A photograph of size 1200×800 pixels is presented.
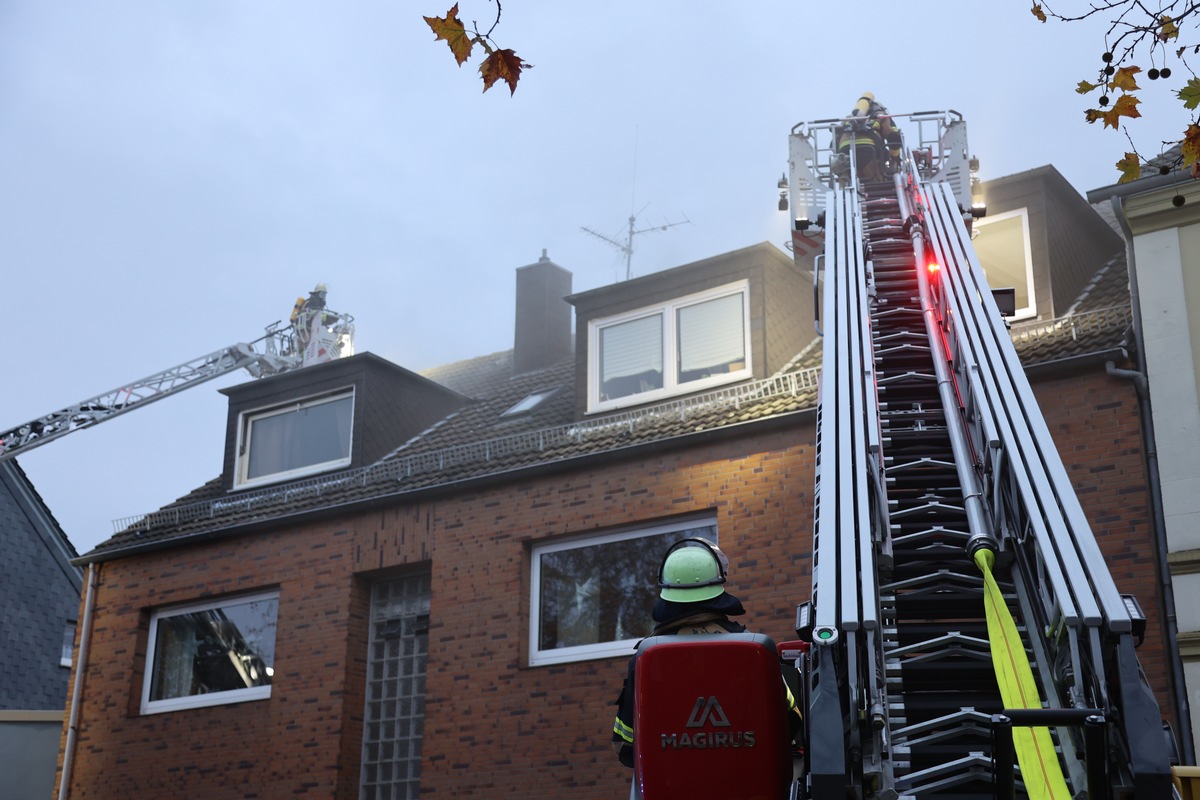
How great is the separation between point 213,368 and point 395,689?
1491cm

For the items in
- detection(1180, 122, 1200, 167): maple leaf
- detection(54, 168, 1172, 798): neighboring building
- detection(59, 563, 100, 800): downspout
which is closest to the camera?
detection(1180, 122, 1200, 167): maple leaf

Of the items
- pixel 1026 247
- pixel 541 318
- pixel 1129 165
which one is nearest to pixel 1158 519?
pixel 1026 247

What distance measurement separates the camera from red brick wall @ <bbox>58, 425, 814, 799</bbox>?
12.9 m

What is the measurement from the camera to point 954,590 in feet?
21.7

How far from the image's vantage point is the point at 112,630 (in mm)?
17172

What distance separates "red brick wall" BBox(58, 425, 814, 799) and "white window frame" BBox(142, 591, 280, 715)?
128 mm

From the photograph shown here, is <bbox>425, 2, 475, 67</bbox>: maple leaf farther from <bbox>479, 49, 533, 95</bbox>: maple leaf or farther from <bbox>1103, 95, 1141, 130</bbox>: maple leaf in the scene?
Result: <bbox>1103, 95, 1141, 130</bbox>: maple leaf

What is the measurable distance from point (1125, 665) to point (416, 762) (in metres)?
11.0

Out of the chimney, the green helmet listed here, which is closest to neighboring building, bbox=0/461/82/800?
the chimney

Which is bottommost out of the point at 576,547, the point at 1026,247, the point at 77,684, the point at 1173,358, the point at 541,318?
the point at 77,684

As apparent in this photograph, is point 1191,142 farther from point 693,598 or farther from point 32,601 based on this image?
point 32,601

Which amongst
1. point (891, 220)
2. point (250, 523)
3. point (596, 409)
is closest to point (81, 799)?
point (250, 523)

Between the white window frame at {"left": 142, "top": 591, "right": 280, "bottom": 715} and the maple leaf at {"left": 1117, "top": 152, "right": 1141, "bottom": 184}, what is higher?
the maple leaf at {"left": 1117, "top": 152, "right": 1141, "bottom": 184}

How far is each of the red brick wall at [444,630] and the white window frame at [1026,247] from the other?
2.56 m
